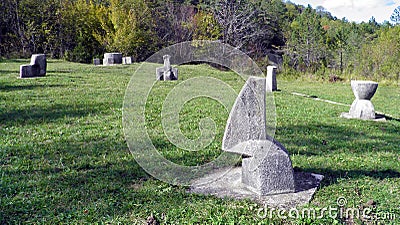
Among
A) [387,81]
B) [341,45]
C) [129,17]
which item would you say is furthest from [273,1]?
[387,81]

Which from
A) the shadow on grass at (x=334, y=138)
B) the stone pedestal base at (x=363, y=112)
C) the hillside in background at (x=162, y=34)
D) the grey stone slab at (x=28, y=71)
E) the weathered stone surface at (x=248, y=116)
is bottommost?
the shadow on grass at (x=334, y=138)

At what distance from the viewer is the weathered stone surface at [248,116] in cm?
406

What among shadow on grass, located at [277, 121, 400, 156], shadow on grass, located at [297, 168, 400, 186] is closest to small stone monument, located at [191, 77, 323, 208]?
shadow on grass, located at [297, 168, 400, 186]

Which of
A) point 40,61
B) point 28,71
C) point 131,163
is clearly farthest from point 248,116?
point 40,61

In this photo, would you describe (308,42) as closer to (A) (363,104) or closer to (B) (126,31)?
(B) (126,31)

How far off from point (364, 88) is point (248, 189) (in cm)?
652

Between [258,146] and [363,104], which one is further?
[363,104]

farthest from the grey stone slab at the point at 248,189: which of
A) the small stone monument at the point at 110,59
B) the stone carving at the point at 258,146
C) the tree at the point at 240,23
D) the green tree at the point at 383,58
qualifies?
the tree at the point at 240,23

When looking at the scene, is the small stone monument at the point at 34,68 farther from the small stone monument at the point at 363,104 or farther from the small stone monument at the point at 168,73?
the small stone monument at the point at 363,104

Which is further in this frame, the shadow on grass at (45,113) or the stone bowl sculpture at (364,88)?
the stone bowl sculpture at (364,88)

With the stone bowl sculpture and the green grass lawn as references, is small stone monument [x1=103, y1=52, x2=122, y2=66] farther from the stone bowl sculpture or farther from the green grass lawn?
the stone bowl sculpture

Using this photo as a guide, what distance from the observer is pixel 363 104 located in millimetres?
9391

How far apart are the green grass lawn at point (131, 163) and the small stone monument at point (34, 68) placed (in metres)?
3.54

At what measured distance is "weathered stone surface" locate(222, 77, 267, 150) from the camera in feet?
13.3
